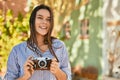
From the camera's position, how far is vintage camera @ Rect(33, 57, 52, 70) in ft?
5.78

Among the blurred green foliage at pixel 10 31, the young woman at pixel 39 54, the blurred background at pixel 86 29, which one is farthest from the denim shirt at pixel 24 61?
the blurred background at pixel 86 29

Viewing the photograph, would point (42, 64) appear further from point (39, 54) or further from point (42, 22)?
point (42, 22)

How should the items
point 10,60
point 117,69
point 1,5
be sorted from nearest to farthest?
point 10,60 < point 1,5 < point 117,69

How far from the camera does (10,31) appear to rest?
4.27 metres

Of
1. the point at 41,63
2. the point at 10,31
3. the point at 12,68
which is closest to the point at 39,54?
the point at 41,63

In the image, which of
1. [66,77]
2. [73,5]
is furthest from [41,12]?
[73,5]

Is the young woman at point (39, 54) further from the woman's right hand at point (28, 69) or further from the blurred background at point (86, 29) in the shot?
the blurred background at point (86, 29)

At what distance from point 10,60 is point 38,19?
11.3 inches

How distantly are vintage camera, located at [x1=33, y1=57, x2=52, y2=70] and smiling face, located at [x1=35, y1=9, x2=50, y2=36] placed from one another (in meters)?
0.15

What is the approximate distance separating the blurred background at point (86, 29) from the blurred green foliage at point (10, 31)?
0.07 meters

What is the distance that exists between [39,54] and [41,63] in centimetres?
7

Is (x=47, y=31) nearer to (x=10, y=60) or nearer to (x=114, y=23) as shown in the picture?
(x=10, y=60)

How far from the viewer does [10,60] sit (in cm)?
177

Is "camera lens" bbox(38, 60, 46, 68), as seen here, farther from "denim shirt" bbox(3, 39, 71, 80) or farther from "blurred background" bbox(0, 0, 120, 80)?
"blurred background" bbox(0, 0, 120, 80)
